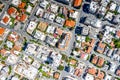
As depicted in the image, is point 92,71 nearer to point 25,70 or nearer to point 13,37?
point 25,70

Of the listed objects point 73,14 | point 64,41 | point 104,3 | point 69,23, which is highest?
point 104,3

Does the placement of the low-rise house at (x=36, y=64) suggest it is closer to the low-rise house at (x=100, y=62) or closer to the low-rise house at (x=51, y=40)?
the low-rise house at (x=51, y=40)

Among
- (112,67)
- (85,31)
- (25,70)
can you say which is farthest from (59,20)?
(112,67)

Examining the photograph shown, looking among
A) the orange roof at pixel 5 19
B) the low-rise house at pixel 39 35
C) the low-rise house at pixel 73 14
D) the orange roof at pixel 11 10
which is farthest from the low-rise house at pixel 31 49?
the low-rise house at pixel 73 14

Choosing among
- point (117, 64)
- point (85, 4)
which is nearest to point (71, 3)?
point (85, 4)

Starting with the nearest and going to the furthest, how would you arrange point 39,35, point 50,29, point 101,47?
point 39,35 → point 50,29 → point 101,47

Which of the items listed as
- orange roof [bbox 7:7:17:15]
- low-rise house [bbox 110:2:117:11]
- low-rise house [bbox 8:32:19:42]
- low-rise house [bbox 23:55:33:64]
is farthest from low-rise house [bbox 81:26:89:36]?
orange roof [bbox 7:7:17:15]

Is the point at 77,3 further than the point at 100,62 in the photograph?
Yes

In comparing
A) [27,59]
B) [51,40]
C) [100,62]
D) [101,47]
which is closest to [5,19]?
[27,59]

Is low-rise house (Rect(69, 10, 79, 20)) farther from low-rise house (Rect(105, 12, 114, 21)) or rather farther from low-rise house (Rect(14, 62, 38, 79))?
low-rise house (Rect(14, 62, 38, 79))

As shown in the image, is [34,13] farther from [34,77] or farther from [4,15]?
[34,77]

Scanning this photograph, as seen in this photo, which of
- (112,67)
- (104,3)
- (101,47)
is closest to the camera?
(101,47)

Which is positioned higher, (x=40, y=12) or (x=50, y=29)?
(x=40, y=12)
